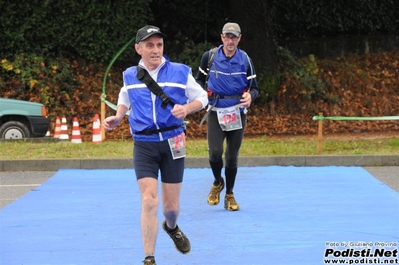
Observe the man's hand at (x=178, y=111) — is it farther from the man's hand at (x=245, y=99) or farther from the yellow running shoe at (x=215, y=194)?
the yellow running shoe at (x=215, y=194)

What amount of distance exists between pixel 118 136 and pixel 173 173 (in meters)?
13.4

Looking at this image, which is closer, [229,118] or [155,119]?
[155,119]

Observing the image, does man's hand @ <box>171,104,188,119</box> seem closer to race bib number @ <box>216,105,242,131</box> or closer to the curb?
race bib number @ <box>216,105,242,131</box>

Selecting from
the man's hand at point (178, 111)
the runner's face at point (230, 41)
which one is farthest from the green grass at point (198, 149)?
the man's hand at point (178, 111)

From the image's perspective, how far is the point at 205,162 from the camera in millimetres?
15617

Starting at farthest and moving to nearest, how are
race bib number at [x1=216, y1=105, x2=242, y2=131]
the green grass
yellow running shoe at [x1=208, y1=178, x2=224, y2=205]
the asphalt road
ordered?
the green grass < the asphalt road < yellow running shoe at [x1=208, y1=178, x2=224, y2=205] < race bib number at [x1=216, y1=105, x2=242, y2=131]

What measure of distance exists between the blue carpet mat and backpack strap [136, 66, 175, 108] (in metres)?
1.44

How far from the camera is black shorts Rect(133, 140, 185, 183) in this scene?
7.47 m

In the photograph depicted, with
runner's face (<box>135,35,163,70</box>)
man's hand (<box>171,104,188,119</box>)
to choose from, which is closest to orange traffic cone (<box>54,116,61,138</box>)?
runner's face (<box>135,35,163,70</box>)

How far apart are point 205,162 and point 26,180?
307 centimetres

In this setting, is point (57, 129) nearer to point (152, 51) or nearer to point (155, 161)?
point (155, 161)

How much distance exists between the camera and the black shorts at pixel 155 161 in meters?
7.47

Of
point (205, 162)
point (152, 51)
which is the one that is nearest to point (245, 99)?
point (152, 51)

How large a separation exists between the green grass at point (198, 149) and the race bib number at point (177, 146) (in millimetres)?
8442
